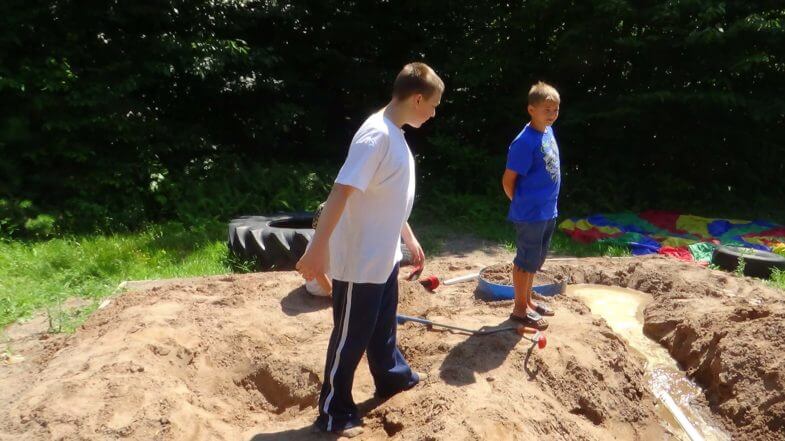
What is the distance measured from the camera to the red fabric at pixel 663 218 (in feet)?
30.0

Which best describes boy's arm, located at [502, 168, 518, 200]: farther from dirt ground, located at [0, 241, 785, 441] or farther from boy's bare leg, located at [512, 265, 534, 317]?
dirt ground, located at [0, 241, 785, 441]

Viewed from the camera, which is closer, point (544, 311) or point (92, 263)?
point (544, 311)

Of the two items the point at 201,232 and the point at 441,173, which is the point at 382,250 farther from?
the point at 441,173

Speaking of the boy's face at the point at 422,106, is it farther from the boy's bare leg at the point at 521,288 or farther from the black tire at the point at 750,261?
the black tire at the point at 750,261

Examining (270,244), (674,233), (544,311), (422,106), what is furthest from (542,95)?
(674,233)

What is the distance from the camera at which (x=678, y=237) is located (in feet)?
28.0

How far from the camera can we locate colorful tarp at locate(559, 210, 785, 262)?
790 cm

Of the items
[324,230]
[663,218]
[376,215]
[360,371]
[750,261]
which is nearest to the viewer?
[324,230]

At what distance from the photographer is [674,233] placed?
8836 millimetres

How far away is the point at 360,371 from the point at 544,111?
6.18ft

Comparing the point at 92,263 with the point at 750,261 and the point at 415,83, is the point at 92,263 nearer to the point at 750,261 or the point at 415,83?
the point at 415,83

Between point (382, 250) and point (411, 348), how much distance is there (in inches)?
54.4

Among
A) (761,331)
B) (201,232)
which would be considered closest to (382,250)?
(761,331)

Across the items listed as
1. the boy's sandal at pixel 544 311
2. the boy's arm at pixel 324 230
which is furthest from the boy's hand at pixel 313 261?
the boy's sandal at pixel 544 311
